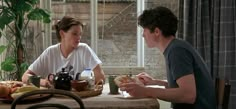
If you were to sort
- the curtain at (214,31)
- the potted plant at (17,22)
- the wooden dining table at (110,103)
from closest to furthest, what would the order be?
the wooden dining table at (110,103) → the curtain at (214,31) → the potted plant at (17,22)

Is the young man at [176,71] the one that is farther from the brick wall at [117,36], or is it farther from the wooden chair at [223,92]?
the brick wall at [117,36]

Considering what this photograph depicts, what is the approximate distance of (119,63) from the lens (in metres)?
3.60

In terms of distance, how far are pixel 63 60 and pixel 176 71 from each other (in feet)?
4.12

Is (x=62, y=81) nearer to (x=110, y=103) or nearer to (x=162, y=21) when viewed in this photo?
(x=110, y=103)

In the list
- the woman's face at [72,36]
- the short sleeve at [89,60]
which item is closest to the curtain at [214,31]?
the short sleeve at [89,60]

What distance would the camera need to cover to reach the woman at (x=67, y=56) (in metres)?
2.79

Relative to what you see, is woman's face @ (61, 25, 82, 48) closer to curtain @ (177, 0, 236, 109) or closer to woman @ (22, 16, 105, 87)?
woman @ (22, 16, 105, 87)

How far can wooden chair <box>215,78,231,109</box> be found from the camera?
6.55 ft

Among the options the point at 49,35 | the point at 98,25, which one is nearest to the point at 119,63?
the point at 98,25

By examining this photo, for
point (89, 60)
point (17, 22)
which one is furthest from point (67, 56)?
point (17, 22)

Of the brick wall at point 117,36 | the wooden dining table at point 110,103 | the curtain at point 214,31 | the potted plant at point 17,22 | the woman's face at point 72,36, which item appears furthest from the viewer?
the brick wall at point 117,36

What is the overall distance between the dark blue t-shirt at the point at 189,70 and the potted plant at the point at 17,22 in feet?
5.14

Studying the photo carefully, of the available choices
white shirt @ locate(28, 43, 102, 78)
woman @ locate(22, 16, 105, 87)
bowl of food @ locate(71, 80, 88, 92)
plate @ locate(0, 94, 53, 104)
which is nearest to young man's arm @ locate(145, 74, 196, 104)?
bowl of food @ locate(71, 80, 88, 92)

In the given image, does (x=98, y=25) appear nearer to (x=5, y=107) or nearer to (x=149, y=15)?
(x=149, y=15)
